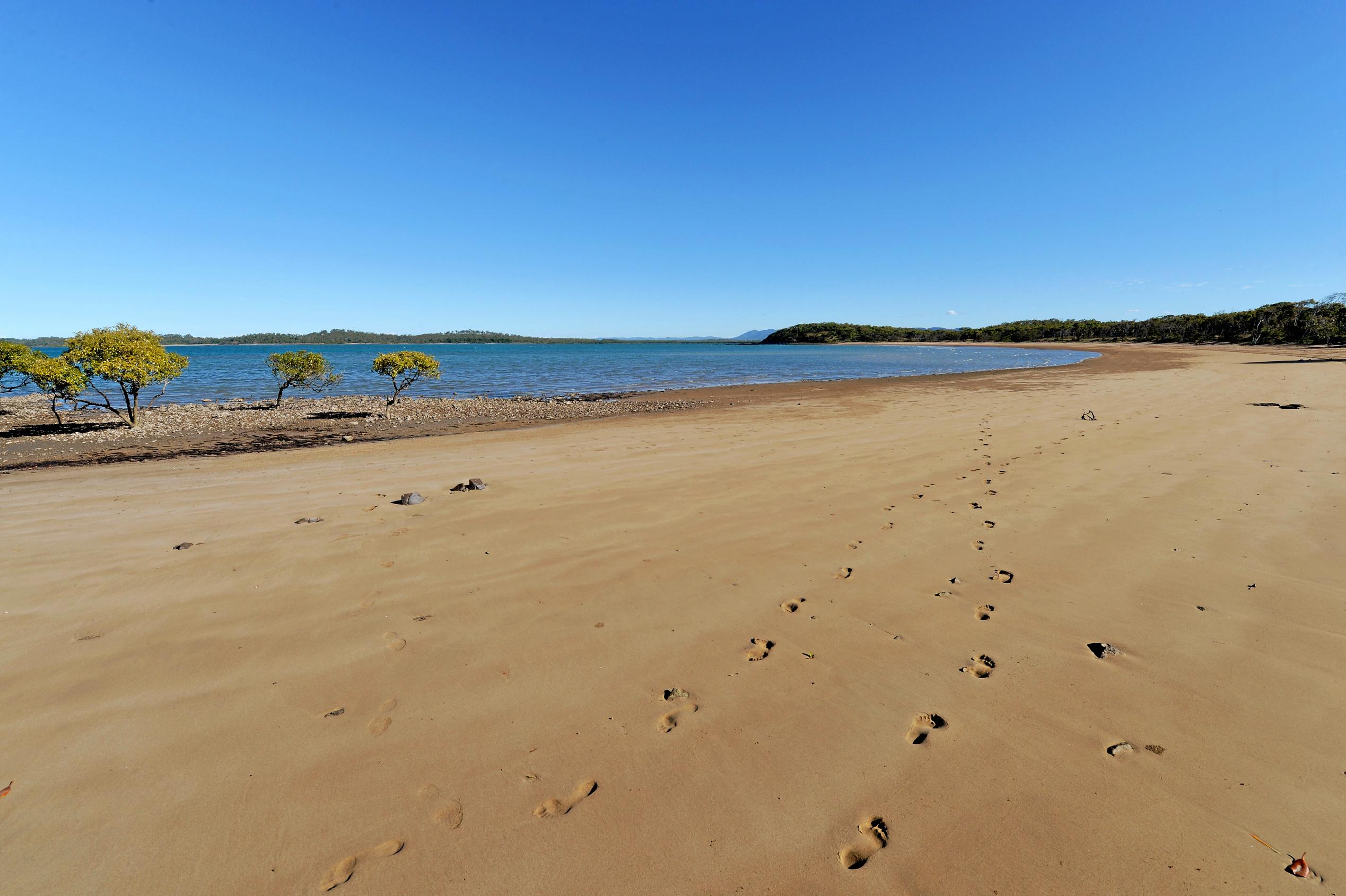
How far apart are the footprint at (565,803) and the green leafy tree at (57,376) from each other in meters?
24.7

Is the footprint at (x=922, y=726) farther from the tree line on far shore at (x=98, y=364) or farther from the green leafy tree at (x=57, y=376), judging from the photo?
the green leafy tree at (x=57, y=376)

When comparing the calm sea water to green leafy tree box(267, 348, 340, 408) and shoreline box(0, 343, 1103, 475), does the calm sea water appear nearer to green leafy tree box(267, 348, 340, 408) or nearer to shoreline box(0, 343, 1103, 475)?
shoreline box(0, 343, 1103, 475)

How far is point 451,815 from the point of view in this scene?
2537 mm

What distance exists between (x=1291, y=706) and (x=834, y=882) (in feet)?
10.5

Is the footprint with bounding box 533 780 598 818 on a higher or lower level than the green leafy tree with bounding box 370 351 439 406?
lower

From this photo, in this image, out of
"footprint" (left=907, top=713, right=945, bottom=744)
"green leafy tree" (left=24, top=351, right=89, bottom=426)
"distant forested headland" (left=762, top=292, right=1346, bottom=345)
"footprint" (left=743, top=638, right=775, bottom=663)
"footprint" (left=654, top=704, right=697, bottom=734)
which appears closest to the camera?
"footprint" (left=907, top=713, right=945, bottom=744)

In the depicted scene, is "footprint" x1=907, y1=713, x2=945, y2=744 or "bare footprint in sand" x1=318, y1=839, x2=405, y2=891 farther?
"footprint" x1=907, y1=713, x2=945, y2=744

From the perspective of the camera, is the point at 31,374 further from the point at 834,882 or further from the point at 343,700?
the point at 834,882

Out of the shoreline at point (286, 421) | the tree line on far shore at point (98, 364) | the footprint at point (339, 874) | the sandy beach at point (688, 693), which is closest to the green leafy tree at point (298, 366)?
the shoreline at point (286, 421)

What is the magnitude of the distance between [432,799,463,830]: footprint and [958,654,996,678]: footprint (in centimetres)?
323

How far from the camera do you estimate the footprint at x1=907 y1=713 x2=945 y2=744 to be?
299 centimetres

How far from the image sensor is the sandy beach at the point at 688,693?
2.35 metres

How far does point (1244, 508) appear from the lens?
6422mm

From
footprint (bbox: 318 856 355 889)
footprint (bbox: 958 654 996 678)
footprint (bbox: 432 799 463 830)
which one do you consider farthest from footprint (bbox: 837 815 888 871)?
footprint (bbox: 318 856 355 889)
